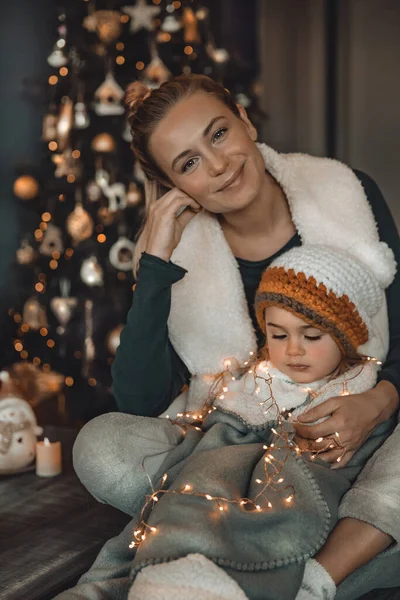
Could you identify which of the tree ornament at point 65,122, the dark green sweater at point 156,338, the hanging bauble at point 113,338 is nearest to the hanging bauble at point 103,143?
the tree ornament at point 65,122

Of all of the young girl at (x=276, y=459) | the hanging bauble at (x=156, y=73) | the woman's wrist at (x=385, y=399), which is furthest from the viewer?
the hanging bauble at (x=156, y=73)

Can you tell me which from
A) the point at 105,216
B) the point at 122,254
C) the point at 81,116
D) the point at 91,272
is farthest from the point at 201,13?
the point at 91,272

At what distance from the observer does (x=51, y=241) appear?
3.26 m

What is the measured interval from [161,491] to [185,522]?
221 mm

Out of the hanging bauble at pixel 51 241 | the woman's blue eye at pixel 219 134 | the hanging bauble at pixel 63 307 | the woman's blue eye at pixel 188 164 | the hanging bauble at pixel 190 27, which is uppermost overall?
the hanging bauble at pixel 190 27

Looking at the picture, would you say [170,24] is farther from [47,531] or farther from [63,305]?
[47,531]

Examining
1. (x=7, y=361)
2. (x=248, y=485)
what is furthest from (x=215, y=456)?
(x=7, y=361)

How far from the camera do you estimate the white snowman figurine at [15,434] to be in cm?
219

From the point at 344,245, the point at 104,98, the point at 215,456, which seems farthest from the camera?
the point at 104,98

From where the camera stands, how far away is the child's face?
1.72m

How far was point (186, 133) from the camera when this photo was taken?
177 cm

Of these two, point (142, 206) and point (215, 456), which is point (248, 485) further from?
point (142, 206)

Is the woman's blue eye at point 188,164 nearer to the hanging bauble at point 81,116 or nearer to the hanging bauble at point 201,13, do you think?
the hanging bauble at point 81,116

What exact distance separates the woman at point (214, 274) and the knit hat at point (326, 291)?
13 cm
